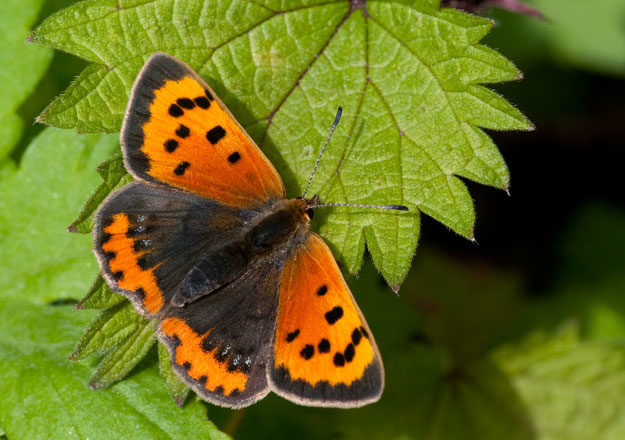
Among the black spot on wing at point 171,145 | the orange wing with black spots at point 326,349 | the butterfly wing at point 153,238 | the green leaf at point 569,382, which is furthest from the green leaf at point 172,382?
the green leaf at point 569,382

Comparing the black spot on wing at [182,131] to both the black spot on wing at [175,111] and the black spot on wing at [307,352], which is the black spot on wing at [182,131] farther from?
the black spot on wing at [307,352]

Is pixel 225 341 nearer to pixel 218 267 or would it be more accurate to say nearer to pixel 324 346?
pixel 218 267

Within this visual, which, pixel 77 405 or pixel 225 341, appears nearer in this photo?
pixel 225 341

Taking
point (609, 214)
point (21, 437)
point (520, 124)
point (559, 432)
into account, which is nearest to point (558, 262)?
point (609, 214)

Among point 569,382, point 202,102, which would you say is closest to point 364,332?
point 202,102

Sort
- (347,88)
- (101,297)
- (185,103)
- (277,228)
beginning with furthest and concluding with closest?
1. (347,88)
2. (277,228)
3. (101,297)
4. (185,103)

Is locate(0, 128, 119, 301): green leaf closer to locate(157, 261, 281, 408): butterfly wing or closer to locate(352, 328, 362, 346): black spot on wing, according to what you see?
locate(157, 261, 281, 408): butterfly wing

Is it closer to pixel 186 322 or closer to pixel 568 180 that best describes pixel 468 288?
pixel 568 180
